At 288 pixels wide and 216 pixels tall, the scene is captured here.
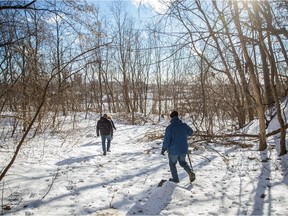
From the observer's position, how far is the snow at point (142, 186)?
4.48 metres

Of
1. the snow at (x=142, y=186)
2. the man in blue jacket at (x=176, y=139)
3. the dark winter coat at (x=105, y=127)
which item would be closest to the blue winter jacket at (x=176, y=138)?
the man in blue jacket at (x=176, y=139)

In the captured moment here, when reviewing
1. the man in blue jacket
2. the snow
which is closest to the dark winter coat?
the snow

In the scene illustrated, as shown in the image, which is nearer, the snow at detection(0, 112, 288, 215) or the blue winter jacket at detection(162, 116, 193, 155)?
the snow at detection(0, 112, 288, 215)

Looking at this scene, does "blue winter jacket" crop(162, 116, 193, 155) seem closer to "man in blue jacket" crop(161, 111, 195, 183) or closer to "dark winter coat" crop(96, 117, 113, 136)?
"man in blue jacket" crop(161, 111, 195, 183)

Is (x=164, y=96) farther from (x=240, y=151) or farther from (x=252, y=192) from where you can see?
(x=252, y=192)

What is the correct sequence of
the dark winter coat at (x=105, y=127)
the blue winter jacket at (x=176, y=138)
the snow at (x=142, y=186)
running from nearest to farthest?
the snow at (x=142, y=186)
the blue winter jacket at (x=176, y=138)
the dark winter coat at (x=105, y=127)

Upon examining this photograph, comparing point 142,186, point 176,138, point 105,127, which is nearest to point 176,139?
point 176,138

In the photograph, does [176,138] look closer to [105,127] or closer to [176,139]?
[176,139]

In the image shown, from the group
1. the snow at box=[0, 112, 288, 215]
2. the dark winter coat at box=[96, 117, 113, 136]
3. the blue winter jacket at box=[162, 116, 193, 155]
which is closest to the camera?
the snow at box=[0, 112, 288, 215]

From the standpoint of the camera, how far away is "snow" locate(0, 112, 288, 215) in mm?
4480

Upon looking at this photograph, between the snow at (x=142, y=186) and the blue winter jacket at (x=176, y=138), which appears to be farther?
the blue winter jacket at (x=176, y=138)

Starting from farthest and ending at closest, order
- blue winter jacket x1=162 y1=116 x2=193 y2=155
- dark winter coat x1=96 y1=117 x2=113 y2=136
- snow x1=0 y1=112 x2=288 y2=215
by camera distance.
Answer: dark winter coat x1=96 y1=117 x2=113 y2=136 → blue winter jacket x1=162 y1=116 x2=193 y2=155 → snow x1=0 y1=112 x2=288 y2=215

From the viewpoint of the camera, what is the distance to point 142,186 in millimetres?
5711

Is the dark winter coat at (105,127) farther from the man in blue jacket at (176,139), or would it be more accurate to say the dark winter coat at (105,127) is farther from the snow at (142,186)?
the man in blue jacket at (176,139)
